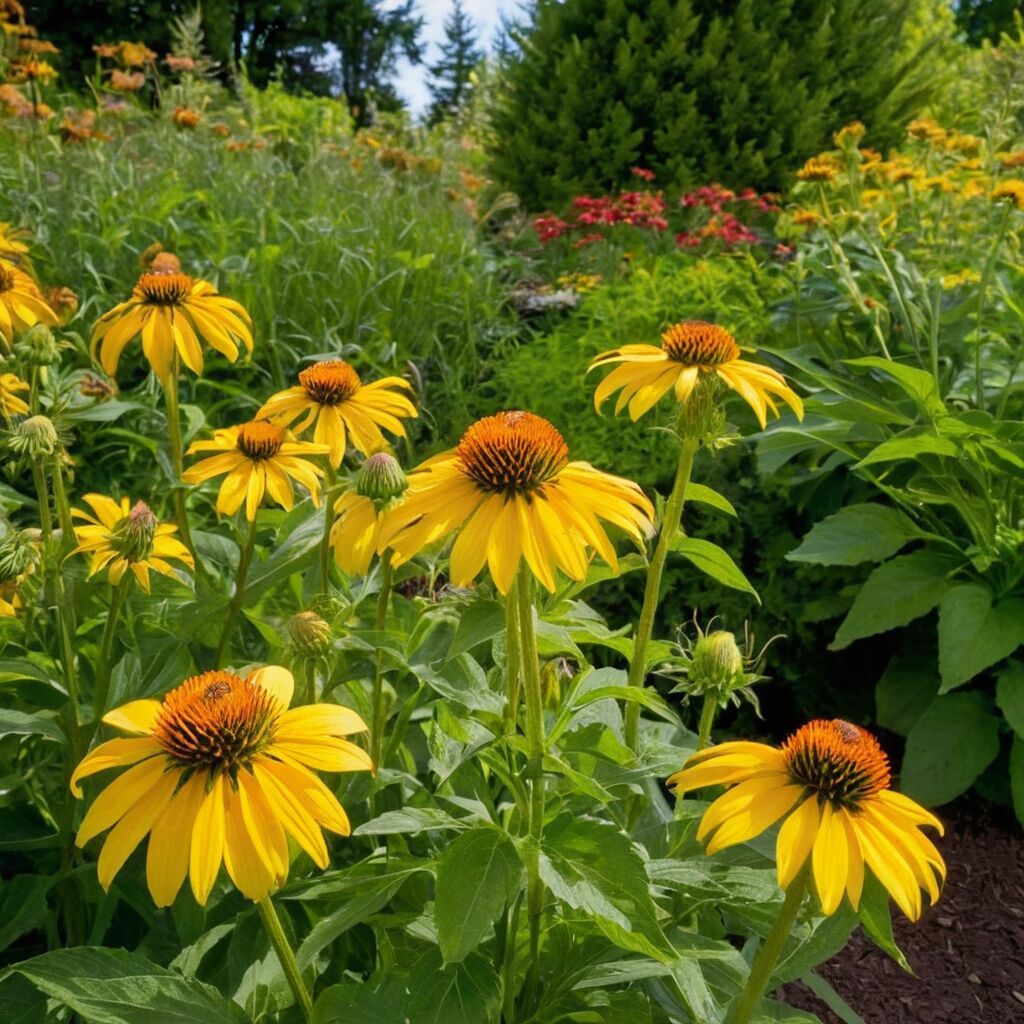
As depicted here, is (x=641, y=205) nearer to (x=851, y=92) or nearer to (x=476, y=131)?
(x=851, y=92)

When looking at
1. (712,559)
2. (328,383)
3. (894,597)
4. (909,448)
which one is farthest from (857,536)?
(328,383)

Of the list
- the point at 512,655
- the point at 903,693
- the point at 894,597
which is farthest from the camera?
the point at 903,693

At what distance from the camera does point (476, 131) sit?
26.6ft

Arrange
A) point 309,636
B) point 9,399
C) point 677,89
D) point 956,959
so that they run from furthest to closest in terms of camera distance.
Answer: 1. point 677,89
2. point 956,959
3. point 9,399
4. point 309,636

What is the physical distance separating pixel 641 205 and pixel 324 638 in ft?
13.6

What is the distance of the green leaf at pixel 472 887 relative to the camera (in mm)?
932

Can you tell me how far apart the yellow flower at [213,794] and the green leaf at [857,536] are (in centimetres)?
154

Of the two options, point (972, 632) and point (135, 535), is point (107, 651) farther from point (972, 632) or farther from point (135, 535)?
point (972, 632)

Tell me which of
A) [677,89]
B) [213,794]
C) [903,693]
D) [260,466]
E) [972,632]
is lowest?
[903,693]

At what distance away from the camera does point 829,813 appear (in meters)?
0.90

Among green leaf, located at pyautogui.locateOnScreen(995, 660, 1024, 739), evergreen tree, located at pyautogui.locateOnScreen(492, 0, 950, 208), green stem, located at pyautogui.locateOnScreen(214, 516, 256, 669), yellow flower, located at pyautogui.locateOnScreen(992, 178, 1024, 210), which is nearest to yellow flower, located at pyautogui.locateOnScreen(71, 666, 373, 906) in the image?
green stem, located at pyautogui.locateOnScreen(214, 516, 256, 669)

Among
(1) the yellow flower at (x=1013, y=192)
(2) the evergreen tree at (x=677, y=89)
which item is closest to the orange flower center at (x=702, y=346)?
(1) the yellow flower at (x=1013, y=192)

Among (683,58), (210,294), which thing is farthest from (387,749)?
(683,58)

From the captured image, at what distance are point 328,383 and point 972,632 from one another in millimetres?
1453
